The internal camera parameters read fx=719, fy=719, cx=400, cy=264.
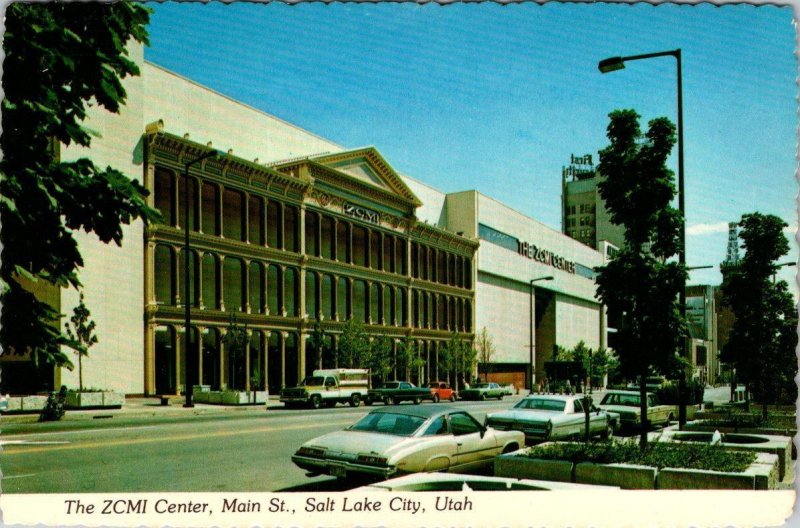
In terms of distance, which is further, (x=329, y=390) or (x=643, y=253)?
(x=329, y=390)

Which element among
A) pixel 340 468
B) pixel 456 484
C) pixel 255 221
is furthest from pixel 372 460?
pixel 255 221

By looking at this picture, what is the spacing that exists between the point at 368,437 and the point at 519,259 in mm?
65051

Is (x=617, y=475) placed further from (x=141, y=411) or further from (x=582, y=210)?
(x=582, y=210)

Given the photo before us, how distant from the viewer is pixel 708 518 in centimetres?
903

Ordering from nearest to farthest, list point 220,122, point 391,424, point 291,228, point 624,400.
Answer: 1. point 391,424
2. point 624,400
3. point 220,122
4. point 291,228

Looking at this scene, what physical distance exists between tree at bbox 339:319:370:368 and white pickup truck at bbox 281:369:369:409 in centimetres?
696

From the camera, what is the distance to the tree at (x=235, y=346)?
3856cm

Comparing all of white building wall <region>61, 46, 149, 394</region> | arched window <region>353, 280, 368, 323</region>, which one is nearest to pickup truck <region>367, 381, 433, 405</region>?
arched window <region>353, 280, 368, 323</region>

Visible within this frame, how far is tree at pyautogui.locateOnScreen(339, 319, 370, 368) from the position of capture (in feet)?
153

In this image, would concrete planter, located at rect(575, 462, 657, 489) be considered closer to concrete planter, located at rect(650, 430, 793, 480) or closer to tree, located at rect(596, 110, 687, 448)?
tree, located at rect(596, 110, 687, 448)

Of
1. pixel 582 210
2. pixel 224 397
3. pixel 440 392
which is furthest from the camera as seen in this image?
pixel 582 210

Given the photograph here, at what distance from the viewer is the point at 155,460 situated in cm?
1289

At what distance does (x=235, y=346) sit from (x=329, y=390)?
5490 mm

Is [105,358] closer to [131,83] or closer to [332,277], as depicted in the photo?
[131,83]
